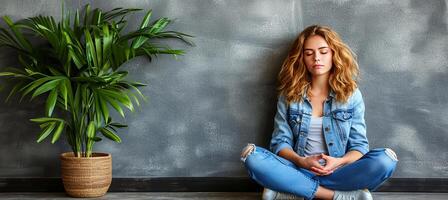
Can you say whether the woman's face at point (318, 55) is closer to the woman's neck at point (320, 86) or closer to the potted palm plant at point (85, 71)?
the woman's neck at point (320, 86)

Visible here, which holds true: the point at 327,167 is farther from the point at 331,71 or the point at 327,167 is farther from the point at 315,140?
the point at 331,71

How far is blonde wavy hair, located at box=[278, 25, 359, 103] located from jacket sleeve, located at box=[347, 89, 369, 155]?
0.06m

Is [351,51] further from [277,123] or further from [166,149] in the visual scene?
[166,149]

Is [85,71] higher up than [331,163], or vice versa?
[85,71]

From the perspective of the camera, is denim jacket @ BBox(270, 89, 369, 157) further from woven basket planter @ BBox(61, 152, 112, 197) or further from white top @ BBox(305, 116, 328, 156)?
woven basket planter @ BBox(61, 152, 112, 197)

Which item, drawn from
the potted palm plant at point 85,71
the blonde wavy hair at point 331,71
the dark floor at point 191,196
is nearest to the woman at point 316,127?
the blonde wavy hair at point 331,71

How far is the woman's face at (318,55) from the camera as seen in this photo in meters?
2.97

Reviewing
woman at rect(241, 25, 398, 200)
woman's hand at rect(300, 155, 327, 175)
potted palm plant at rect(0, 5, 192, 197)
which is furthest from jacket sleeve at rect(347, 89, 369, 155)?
potted palm plant at rect(0, 5, 192, 197)

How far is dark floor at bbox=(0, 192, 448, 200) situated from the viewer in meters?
2.97

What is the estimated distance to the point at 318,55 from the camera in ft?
9.73

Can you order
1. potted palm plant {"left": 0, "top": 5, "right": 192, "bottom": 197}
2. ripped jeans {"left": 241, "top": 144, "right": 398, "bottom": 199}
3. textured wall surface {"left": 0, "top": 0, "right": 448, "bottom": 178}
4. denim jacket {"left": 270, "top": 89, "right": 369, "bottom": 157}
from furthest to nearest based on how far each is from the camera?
textured wall surface {"left": 0, "top": 0, "right": 448, "bottom": 178} → denim jacket {"left": 270, "top": 89, "right": 369, "bottom": 157} → potted palm plant {"left": 0, "top": 5, "right": 192, "bottom": 197} → ripped jeans {"left": 241, "top": 144, "right": 398, "bottom": 199}

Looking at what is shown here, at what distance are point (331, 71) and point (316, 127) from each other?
1.06 feet

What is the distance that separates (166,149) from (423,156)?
4.80 ft

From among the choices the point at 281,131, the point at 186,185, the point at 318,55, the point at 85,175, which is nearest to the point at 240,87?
the point at 281,131
